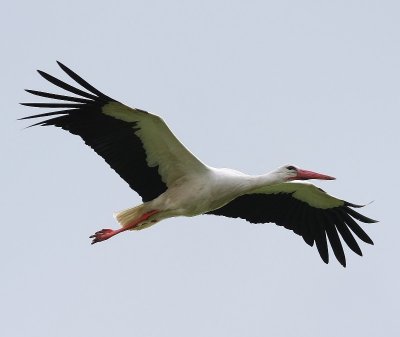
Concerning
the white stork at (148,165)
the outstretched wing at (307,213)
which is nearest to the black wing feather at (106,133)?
the white stork at (148,165)

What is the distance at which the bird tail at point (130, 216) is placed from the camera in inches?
520

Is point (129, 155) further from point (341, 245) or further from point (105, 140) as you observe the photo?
point (341, 245)

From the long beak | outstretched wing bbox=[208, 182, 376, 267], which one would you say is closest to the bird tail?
outstretched wing bbox=[208, 182, 376, 267]

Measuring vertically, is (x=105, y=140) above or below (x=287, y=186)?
above

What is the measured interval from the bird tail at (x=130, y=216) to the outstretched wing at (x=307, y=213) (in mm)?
1362

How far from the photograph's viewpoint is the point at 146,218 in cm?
1313

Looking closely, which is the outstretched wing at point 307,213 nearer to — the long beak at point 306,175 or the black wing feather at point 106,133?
the long beak at point 306,175

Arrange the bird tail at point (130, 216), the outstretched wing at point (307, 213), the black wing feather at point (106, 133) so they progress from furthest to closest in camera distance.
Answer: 1. the outstretched wing at point (307, 213)
2. the bird tail at point (130, 216)
3. the black wing feather at point (106, 133)

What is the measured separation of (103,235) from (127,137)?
1342 millimetres

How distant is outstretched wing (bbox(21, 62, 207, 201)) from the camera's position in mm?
12398

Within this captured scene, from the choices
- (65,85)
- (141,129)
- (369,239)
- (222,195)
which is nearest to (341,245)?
(369,239)

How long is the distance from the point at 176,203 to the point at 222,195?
57 cm

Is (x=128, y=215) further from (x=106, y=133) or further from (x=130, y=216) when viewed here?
(x=106, y=133)

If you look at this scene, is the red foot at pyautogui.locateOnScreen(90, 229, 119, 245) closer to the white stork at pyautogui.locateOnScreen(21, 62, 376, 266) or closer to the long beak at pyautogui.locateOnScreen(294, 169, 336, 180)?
the white stork at pyautogui.locateOnScreen(21, 62, 376, 266)
